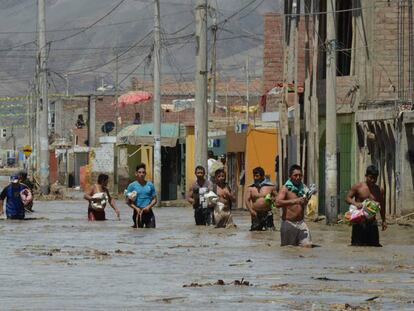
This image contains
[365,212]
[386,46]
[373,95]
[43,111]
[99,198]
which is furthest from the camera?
[43,111]

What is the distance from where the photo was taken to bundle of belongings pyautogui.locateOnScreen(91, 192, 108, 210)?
34.2 m

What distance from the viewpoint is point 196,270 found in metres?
20.3

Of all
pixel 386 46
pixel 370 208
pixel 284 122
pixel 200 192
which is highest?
pixel 386 46

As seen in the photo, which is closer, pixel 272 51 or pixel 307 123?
pixel 307 123

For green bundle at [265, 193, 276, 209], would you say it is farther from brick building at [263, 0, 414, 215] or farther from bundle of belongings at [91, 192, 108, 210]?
brick building at [263, 0, 414, 215]

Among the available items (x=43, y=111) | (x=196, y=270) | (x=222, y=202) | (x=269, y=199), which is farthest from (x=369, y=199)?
(x=43, y=111)

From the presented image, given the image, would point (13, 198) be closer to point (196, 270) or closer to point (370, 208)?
point (370, 208)

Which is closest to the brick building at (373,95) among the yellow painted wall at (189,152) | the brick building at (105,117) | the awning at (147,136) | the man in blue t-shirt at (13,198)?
the man in blue t-shirt at (13,198)

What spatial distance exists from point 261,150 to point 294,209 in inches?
942

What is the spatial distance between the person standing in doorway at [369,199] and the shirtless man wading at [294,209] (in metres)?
0.78

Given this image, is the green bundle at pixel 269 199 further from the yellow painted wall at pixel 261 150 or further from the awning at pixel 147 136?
the awning at pixel 147 136

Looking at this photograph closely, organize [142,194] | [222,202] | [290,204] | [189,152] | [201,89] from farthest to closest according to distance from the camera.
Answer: [189,152]
[201,89]
[222,202]
[142,194]
[290,204]

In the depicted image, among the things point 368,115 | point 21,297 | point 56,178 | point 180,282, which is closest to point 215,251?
point 180,282

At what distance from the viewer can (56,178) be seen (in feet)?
351
